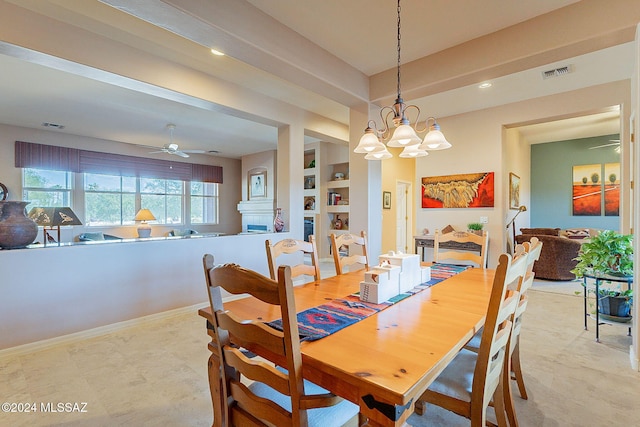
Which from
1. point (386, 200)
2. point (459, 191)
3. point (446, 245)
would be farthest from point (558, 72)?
point (386, 200)

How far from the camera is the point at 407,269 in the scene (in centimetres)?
178

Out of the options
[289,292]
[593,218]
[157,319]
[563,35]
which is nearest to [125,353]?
[157,319]

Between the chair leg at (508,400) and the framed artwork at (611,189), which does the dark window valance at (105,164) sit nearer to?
the chair leg at (508,400)

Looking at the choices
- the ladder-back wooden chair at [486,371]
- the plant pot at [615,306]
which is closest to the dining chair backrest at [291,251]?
the ladder-back wooden chair at [486,371]

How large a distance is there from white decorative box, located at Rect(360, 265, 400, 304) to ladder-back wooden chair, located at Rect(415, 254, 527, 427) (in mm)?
426

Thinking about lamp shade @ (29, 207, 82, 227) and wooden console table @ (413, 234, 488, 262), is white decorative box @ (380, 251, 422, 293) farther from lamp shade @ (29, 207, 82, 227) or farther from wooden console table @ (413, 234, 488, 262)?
lamp shade @ (29, 207, 82, 227)

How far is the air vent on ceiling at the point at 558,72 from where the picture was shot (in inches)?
135

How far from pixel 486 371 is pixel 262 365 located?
0.82 metres

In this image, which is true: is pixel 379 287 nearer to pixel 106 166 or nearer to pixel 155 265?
pixel 155 265

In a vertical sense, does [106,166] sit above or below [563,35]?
below

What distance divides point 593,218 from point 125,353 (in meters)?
9.35

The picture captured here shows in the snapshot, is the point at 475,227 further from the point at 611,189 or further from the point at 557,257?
the point at 611,189

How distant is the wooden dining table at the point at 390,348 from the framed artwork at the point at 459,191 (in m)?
3.52

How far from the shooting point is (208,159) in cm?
832
